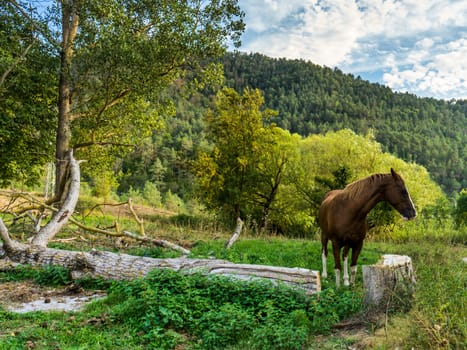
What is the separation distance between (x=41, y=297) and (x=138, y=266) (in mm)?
1700

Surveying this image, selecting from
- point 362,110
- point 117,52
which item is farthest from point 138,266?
point 362,110

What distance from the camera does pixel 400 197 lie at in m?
7.18

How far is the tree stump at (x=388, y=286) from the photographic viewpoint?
5.21m

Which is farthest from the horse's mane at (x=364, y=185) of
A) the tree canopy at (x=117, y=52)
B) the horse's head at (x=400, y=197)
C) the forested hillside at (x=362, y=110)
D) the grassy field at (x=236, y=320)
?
the forested hillside at (x=362, y=110)

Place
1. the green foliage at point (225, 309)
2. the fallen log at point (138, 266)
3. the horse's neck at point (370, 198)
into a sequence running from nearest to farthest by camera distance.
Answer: the green foliage at point (225, 309), the fallen log at point (138, 266), the horse's neck at point (370, 198)

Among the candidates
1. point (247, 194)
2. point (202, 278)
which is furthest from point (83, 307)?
point (247, 194)

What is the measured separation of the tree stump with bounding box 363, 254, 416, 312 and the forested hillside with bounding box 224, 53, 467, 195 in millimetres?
99346

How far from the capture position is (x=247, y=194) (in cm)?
2547

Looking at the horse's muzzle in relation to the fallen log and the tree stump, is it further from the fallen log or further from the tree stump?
the fallen log

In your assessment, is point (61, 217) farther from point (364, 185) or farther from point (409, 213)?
point (409, 213)

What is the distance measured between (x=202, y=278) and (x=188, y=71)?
11.6 meters

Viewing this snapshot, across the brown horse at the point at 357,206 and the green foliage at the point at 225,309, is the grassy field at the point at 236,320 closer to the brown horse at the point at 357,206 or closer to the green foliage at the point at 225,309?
the green foliage at the point at 225,309

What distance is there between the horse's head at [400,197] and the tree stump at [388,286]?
65.8 inches

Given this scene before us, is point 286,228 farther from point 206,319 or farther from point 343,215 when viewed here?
point 206,319
